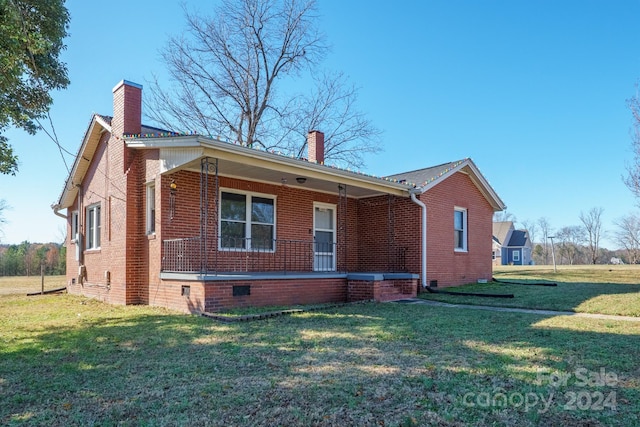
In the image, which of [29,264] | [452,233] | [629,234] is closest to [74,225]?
[452,233]

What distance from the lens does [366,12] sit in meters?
14.3

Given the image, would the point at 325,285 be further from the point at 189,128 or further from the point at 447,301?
the point at 189,128

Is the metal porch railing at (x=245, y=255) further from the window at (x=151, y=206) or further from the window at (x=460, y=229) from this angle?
the window at (x=460, y=229)

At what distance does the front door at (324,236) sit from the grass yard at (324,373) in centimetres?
536

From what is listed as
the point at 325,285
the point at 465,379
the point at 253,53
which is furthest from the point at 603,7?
the point at 253,53

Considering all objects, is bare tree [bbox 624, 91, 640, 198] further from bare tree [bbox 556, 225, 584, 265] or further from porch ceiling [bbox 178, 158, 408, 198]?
bare tree [bbox 556, 225, 584, 265]

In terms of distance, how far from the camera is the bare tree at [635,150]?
14.5 m

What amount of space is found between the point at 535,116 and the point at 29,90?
62.0ft

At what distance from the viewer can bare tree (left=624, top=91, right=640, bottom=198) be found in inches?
572

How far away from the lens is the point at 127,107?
10.1 m

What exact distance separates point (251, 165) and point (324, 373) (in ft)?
18.1

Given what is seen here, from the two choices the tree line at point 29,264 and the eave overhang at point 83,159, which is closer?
the eave overhang at point 83,159

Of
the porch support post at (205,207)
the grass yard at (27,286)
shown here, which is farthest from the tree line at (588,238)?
the porch support post at (205,207)

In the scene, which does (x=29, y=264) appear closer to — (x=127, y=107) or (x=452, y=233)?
(x=127, y=107)
